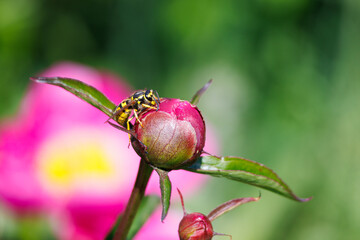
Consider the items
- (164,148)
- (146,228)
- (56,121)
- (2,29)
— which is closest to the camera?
(164,148)

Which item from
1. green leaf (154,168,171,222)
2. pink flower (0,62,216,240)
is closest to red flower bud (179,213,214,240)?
green leaf (154,168,171,222)

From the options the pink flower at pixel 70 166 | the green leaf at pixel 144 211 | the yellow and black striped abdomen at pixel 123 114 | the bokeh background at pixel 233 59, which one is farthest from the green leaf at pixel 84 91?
the bokeh background at pixel 233 59

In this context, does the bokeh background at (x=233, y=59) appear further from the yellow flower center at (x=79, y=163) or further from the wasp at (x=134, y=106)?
the wasp at (x=134, y=106)

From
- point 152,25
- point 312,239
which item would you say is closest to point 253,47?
point 152,25

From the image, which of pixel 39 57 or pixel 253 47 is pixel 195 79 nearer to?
pixel 253 47

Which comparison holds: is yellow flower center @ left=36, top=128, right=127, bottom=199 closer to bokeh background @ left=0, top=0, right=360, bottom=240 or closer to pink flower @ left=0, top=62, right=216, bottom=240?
pink flower @ left=0, top=62, right=216, bottom=240

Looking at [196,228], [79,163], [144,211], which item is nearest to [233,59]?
[79,163]

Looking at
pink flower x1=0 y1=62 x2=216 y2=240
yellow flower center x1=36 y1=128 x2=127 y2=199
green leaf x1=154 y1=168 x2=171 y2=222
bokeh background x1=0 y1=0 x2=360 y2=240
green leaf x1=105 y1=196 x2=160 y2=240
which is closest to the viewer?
green leaf x1=154 y1=168 x2=171 y2=222
